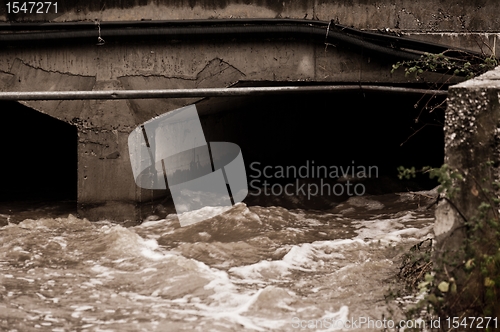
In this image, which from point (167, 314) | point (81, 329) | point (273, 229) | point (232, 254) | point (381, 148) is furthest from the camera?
point (381, 148)

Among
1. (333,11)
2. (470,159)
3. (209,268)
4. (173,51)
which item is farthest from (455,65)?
(173,51)

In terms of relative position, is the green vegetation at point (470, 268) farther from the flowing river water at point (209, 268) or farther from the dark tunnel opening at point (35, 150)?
the dark tunnel opening at point (35, 150)

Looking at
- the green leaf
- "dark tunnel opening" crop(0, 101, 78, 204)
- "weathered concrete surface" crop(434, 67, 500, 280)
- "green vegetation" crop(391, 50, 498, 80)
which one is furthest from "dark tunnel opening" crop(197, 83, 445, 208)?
the green leaf

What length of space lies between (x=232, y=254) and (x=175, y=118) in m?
2.05

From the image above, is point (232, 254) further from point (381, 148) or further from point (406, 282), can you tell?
point (381, 148)

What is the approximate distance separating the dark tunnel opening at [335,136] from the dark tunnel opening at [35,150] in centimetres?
254

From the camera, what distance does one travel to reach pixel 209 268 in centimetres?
499

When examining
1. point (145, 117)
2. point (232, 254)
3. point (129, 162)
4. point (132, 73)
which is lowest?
point (232, 254)

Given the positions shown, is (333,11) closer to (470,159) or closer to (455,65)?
(455,65)

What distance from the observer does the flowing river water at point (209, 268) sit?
3.83 metres

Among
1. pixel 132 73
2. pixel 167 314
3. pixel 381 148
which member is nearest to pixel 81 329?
pixel 167 314

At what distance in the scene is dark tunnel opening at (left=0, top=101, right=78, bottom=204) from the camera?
8789mm

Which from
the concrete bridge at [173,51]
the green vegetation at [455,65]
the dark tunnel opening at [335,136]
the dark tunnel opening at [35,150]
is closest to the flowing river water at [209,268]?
the concrete bridge at [173,51]

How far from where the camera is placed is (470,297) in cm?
297
